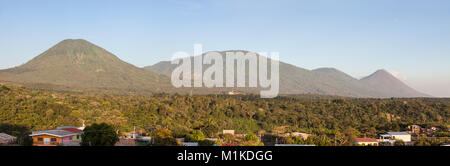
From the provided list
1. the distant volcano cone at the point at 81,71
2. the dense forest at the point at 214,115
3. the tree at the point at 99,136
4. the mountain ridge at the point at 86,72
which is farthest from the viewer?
the distant volcano cone at the point at 81,71

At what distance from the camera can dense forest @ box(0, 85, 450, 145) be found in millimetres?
37438

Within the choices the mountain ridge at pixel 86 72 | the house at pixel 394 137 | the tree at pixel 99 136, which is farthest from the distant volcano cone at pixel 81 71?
the house at pixel 394 137

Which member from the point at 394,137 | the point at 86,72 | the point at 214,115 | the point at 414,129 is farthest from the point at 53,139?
the point at 86,72

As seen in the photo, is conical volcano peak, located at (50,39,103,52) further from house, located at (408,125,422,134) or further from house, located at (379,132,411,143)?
house, located at (379,132,411,143)

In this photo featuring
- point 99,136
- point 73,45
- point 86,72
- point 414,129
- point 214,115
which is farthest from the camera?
point 73,45

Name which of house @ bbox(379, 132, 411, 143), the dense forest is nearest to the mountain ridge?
the dense forest

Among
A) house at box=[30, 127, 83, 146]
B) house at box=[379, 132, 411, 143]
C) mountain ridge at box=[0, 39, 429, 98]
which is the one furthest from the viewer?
mountain ridge at box=[0, 39, 429, 98]

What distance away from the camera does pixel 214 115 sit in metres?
52.1

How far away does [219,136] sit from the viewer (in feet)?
116

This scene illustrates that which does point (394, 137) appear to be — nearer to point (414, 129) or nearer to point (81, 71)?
point (414, 129)

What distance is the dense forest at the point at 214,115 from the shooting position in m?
37.4

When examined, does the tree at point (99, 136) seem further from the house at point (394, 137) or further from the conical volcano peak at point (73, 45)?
the conical volcano peak at point (73, 45)

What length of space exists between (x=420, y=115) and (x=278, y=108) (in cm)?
1854
